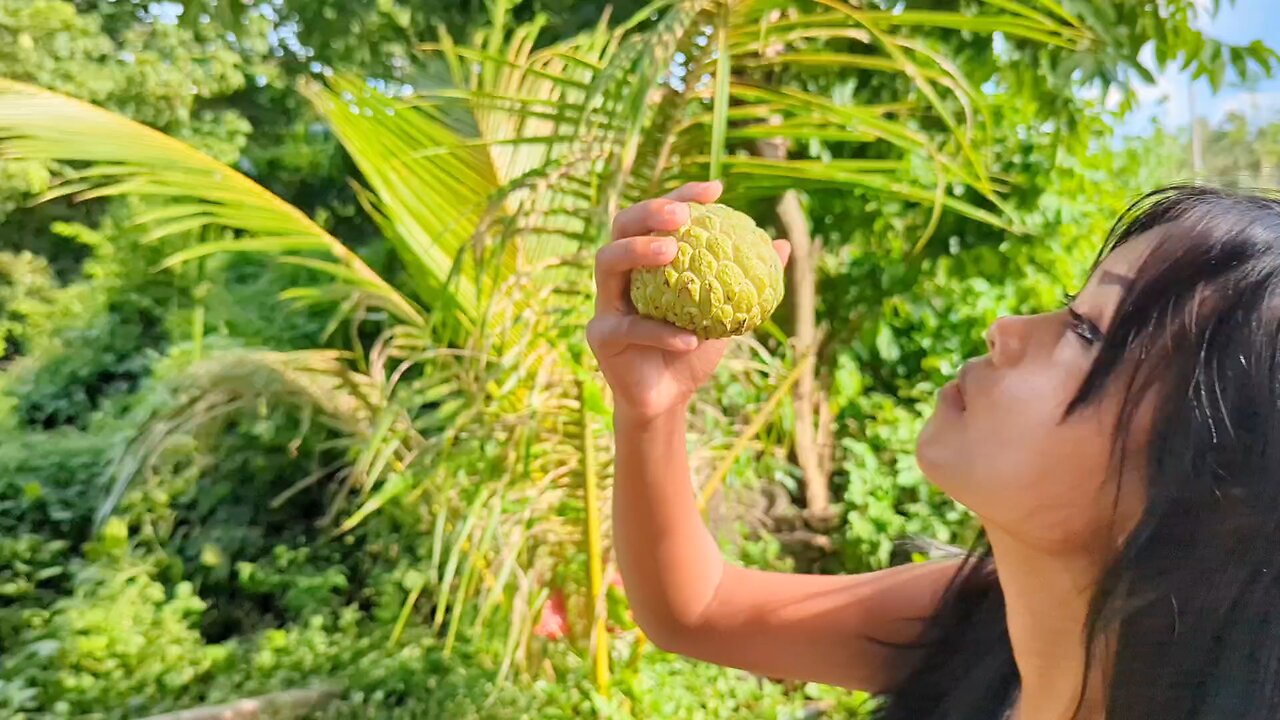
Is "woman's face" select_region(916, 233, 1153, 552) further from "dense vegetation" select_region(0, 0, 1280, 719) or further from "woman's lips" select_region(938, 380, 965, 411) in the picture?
"dense vegetation" select_region(0, 0, 1280, 719)

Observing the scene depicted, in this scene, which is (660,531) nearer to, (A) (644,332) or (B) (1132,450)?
(A) (644,332)

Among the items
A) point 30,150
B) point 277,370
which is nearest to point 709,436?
point 277,370

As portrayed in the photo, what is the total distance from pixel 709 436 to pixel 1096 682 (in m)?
1.09

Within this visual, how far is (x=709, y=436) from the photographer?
69.6 inches

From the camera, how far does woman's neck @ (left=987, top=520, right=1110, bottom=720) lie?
69 cm

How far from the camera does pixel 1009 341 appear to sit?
2.33 feet

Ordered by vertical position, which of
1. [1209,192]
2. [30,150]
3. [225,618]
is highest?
[30,150]

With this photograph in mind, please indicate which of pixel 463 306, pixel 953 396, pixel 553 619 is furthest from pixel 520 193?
pixel 953 396

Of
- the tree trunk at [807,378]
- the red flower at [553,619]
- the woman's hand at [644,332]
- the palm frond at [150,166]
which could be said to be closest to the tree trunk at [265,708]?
the red flower at [553,619]

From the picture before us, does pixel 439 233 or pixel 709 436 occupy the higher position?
pixel 439 233

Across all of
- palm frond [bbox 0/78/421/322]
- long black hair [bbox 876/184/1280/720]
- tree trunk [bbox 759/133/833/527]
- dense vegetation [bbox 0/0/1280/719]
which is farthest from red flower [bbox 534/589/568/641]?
long black hair [bbox 876/184/1280/720]

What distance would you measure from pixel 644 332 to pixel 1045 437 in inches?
13.1

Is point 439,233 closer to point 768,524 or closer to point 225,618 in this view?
point 768,524

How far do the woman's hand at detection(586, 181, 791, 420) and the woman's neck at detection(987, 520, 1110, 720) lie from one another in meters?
0.32
